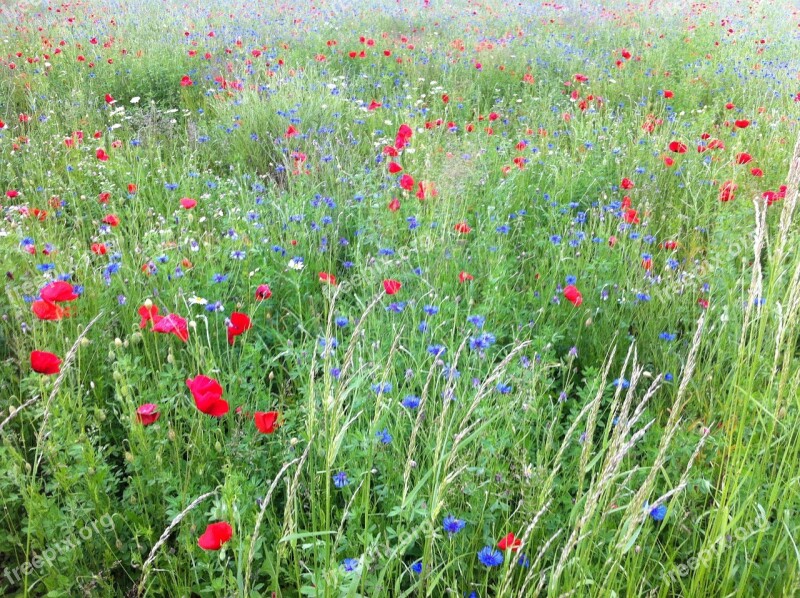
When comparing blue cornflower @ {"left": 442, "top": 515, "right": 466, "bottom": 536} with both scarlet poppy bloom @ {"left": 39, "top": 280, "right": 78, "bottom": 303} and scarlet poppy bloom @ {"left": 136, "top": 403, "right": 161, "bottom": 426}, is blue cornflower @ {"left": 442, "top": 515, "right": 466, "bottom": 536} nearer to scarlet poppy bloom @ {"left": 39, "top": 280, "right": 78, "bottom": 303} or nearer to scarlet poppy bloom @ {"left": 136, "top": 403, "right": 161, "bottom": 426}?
scarlet poppy bloom @ {"left": 136, "top": 403, "right": 161, "bottom": 426}

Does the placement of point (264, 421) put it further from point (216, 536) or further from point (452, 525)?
point (452, 525)

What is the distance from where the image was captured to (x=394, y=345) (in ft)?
3.55

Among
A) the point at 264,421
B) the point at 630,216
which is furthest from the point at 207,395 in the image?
the point at 630,216

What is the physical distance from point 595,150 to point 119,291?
309 centimetres

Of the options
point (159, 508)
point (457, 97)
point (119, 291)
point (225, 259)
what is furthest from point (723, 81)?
point (159, 508)

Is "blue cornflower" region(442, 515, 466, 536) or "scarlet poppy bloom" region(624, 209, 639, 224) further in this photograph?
"scarlet poppy bloom" region(624, 209, 639, 224)

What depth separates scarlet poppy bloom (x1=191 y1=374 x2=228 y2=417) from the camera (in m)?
1.41

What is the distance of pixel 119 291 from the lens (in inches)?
98.8

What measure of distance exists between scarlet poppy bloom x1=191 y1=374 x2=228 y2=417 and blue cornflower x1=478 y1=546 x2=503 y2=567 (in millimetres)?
688

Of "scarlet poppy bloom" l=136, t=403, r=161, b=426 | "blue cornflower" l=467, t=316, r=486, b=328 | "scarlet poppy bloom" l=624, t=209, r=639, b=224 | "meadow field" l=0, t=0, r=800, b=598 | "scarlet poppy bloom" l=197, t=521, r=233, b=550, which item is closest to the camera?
"scarlet poppy bloom" l=197, t=521, r=233, b=550

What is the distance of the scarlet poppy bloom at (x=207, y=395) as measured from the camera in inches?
55.7

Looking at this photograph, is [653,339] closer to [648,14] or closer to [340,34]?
[340,34]

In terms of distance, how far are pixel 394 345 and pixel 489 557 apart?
0.66 metres

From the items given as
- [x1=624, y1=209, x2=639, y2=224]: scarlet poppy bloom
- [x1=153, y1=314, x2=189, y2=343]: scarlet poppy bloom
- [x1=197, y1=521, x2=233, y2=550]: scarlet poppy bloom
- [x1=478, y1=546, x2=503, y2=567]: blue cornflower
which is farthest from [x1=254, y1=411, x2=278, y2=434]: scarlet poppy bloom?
[x1=624, y1=209, x2=639, y2=224]: scarlet poppy bloom
